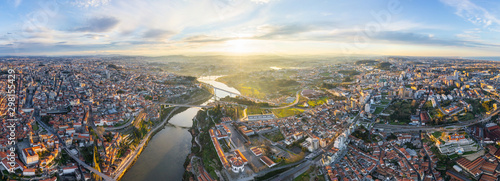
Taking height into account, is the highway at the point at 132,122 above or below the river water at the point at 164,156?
above

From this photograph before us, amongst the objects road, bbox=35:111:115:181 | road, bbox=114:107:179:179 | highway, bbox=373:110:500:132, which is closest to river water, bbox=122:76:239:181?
road, bbox=114:107:179:179

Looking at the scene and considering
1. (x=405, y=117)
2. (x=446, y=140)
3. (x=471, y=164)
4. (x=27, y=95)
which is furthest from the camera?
(x=27, y=95)

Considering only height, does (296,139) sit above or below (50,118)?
below

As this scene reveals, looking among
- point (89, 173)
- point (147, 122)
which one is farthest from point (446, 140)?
point (147, 122)

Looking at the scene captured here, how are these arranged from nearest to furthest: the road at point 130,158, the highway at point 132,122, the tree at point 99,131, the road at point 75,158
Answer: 1. the road at point 75,158
2. the road at point 130,158
3. the tree at point 99,131
4. the highway at point 132,122

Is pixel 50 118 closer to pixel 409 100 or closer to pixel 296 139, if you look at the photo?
pixel 296 139

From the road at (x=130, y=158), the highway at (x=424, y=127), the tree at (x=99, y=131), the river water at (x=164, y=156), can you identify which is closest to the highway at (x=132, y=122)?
the tree at (x=99, y=131)

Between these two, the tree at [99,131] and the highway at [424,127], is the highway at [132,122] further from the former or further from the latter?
the highway at [424,127]

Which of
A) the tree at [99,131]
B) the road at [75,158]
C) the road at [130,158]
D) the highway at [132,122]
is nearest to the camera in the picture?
the road at [75,158]

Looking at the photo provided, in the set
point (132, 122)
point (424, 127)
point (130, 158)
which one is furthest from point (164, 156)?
point (424, 127)

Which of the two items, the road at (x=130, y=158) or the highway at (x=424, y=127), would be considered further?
the highway at (x=424, y=127)
